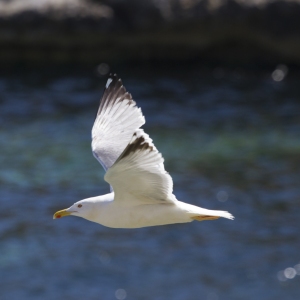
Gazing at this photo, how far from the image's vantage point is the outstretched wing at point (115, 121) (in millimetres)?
7133

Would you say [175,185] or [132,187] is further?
[175,185]

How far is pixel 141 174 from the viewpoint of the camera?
5.83m

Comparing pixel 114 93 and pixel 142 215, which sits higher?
pixel 114 93

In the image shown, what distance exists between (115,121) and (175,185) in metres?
7.20

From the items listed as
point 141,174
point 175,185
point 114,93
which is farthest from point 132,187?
point 175,185

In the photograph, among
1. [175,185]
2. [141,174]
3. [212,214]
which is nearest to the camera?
[141,174]

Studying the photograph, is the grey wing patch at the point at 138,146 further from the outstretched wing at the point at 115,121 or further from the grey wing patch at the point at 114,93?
the grey wing patch at the point at 114,93

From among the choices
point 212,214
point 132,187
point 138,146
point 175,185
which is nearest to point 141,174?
point 132,187

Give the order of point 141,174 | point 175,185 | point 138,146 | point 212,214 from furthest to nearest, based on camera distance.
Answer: point 175,185 → point 212,214 → point 141,174 → point 138,146

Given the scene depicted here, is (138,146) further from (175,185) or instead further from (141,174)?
(175,185)

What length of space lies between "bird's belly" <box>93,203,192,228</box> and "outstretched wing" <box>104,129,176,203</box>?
7 cm

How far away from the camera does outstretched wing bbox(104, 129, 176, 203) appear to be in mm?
5516

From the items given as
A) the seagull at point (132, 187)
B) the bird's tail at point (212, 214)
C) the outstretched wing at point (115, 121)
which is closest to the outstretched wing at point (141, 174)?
the seagull at point (132, 187)

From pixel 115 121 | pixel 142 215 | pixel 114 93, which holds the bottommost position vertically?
pixel 142 215
